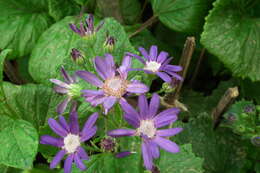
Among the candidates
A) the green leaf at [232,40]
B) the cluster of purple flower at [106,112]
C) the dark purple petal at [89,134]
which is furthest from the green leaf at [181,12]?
the dark purple petal at [89,134]

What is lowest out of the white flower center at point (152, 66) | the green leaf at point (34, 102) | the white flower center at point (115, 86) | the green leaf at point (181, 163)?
the green leaf at point (181, 163)

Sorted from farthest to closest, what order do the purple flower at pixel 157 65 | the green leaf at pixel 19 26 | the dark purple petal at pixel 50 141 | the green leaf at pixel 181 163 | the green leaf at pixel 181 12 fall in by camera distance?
the green leaf at pixel 19 26, the green leaf at pixel 181 12, the green leaf at pixel 181 163, the purple flower at pixel 157 65, the dark purple petal at pixel 50 141

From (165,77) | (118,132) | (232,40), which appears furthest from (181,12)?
(118,132)

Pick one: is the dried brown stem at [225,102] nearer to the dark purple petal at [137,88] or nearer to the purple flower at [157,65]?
the purple flower at [157,65]

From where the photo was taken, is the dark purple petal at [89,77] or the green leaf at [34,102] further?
the green leaf at [34,102]

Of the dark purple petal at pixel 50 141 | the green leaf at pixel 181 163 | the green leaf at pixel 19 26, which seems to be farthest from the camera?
the green leaf at pixel 19 26

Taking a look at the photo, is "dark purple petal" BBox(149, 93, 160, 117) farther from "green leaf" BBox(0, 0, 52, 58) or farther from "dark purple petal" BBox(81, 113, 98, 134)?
"green leaf" BBox(0, 0, 52, 58)

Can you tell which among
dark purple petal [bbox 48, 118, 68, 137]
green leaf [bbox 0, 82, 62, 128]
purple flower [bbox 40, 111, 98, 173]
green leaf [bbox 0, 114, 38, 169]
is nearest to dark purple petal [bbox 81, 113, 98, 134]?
purple flower [bbox 40, 111, 98, 173]

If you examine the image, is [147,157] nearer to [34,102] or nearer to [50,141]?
[50,141]

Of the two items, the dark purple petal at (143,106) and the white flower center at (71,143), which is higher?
the dark purple petal at (143,106)
